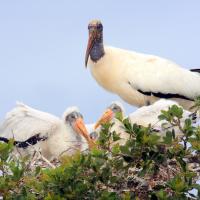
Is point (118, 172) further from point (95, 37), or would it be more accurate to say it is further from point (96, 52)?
point (95, 37)

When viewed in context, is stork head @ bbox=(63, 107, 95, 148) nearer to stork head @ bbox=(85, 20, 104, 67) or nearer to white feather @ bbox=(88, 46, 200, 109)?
white feather @ bbox=(88, 46, 200, 109)

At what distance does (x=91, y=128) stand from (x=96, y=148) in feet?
13.5

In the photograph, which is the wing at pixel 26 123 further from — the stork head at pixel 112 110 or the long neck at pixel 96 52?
the long neck at pixel 96 52

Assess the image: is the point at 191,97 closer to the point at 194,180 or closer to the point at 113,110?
the point at 113,110

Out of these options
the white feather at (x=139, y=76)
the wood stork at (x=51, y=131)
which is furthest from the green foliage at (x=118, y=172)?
the white feather at (x=139, y=76)

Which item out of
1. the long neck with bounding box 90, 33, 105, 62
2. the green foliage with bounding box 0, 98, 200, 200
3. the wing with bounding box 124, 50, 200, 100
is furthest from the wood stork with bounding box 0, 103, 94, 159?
the green foliage with bounding box 0, 98, 200, 200

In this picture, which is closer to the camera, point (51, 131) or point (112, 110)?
point (51, 131)

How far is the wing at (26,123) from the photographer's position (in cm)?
1119

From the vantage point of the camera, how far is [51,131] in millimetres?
11211

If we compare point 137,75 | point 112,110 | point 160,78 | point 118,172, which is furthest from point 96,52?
point 118,172

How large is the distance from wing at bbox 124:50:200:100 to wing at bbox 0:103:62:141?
1973mm

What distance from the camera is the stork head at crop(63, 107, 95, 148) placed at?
1117 centimetres

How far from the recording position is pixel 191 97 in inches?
524

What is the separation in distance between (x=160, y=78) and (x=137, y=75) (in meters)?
0.37
